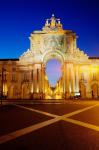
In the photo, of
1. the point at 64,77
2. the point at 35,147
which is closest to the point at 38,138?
the point at 35,147

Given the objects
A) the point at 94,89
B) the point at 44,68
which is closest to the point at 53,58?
the point at 44,68

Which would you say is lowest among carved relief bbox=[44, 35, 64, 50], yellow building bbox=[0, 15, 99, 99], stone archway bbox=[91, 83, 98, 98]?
stone archway bbox=[91, 83, 98, 98]

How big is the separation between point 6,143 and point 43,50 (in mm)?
51943

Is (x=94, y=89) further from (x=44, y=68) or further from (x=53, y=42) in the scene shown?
(x=53, y=42)

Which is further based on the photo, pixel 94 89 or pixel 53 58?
pixel 53 58

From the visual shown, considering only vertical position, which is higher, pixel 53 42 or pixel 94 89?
pixel 53 42

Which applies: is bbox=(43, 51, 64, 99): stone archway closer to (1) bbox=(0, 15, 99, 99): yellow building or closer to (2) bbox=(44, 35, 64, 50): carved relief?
(1) bbox=(0, 15, 99, 99): yellow building

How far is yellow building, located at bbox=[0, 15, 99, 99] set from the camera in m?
58.0

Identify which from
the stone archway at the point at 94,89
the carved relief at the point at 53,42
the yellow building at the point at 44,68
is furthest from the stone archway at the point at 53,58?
the stone archway at the point at 94,89

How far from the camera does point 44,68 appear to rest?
194 ft

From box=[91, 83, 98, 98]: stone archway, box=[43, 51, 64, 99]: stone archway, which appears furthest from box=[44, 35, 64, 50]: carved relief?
box=[91, 83, 98, 98]: stone archway

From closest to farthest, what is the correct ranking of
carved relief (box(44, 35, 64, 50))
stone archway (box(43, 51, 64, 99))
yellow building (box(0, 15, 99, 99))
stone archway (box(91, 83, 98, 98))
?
yellow building (box(0, 15, 99, 99)), carved relief (box(44, 35, 64, 50)), stone archway (box(43, 51, 64, 99)), stone archway (box(91, 83, 98, 98))

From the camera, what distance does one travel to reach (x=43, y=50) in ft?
195

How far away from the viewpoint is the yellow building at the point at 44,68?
57969mm
